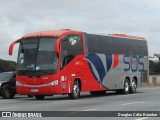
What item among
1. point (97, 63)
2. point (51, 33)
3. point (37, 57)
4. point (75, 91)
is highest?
point (51, 33)

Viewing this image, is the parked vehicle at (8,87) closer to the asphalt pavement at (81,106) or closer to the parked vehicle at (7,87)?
the parked vehicle at (7,87)

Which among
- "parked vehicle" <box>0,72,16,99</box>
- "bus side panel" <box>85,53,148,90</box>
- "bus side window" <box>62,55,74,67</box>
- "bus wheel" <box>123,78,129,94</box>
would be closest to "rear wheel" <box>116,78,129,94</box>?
"bus wheel" <box>123,78,129,94</box>

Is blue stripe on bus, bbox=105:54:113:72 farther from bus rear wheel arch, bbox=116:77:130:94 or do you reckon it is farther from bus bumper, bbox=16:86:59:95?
bus bumper, bbox=16:86:59:95

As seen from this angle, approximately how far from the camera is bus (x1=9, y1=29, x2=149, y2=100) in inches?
1030

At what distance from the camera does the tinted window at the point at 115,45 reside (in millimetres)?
29703

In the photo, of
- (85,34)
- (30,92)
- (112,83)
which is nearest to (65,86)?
(30,92)

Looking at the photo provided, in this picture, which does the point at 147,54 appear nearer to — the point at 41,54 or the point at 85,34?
the point at 85,34

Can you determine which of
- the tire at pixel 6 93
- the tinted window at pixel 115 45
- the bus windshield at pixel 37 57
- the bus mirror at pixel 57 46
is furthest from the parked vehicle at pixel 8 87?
the bus mirror at pixel 57 46

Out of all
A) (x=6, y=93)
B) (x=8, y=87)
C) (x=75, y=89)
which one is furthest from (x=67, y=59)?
(x=6, y=93)

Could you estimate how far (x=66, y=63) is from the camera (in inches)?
1052

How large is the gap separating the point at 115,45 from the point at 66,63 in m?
6.41

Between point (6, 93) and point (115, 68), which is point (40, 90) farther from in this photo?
point (115, 68)

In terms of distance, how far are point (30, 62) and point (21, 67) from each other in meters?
0.71

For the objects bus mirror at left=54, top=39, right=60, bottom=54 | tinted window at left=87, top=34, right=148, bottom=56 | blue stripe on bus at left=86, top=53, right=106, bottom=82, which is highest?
tinted window at left=87, top=34, right=148, bottom=56
